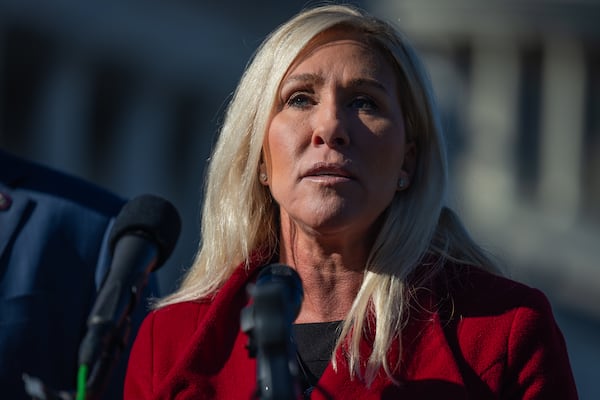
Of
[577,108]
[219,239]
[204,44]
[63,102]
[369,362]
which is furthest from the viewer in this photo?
[577,108]

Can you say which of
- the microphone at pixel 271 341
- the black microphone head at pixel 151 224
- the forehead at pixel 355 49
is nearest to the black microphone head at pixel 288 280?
the microphone at pixel 271 341

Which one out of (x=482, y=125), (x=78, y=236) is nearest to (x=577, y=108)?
(x=482, y=125)

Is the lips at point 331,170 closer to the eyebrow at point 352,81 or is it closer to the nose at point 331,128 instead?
the nose at point 331,128

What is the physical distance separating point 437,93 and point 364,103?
1539 centimetres

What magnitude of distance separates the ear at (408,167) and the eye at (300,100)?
0.33m

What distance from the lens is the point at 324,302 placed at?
4.25 metres

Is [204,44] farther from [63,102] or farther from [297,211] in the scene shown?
[297,211]

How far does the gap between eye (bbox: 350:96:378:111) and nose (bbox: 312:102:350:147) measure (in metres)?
0.07

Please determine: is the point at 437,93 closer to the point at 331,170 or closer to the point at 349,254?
the point at 349,254

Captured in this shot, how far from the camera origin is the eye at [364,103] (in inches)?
165

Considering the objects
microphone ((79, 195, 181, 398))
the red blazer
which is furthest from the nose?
microphone ((79, 195, 181, 398))

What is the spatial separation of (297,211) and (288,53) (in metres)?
0.48

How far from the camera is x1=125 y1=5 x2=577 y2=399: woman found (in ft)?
13.1

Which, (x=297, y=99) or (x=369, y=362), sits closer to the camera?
(x=369, y=362)
